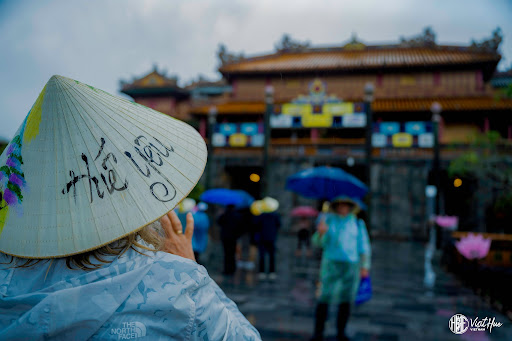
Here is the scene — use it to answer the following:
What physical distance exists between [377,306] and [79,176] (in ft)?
18.3

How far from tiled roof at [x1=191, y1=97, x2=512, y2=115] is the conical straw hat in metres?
18.6

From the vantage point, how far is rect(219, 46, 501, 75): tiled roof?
19641 millimetres

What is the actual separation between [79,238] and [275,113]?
1266cm

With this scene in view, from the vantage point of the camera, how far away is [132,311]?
88 cm

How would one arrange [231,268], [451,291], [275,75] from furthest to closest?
1. [275,75]
2. [231,268]
3. [451,291]

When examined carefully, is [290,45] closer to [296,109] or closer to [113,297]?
[296,109]

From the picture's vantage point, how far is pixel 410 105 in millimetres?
18656

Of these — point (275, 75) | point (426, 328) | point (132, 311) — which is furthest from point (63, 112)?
point (275, 75)

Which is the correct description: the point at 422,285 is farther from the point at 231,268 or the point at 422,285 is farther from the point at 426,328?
the point at 231,268

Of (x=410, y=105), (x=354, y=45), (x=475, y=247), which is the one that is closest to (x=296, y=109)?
(x=475, y=247)

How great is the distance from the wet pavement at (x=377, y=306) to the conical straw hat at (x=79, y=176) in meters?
3.61

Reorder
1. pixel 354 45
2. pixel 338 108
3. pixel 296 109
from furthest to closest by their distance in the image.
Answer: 1. pixel 354 45
2. pixel 296 109
3. pixel 338 108

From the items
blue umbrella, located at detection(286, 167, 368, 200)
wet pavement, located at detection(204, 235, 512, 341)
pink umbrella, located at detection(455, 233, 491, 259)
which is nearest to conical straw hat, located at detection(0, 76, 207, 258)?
wet pavement, located at detection(204, 235, 512, 341)

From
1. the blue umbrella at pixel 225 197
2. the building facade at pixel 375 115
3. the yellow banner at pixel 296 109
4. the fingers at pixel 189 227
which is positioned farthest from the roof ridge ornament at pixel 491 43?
the fingers at pixel 189 227
